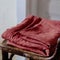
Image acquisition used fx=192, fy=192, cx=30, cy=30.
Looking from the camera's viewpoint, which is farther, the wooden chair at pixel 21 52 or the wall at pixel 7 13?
the wall at pixel 7 13

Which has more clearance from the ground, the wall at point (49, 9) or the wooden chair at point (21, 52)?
the wall at point (49, 9)

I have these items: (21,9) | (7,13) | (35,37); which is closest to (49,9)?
(21,9)

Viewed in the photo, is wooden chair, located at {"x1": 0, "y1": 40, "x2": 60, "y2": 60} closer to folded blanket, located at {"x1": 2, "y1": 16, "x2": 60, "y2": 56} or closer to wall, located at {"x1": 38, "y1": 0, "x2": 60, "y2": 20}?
folded blanket, located at {"x1": 2, "y1": 16, "x2": 60, "y2": 56}

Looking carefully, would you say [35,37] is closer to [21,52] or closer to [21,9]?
[21,52]

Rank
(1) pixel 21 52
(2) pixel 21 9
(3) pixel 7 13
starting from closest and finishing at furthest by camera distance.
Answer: (1) pixel 21 52, (2) pixel 21 9, (3) pixel 7 13

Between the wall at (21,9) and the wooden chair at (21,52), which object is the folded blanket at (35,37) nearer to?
the wooden chair at (21,52)

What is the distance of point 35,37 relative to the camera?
966mm

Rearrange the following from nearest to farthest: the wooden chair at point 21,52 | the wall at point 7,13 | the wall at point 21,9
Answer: the wooden chair at point 21,52
the wall at point 21,9
the wall at point 7,13

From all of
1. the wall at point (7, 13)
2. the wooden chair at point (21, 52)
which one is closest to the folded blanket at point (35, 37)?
the wooden chair at point (21, 52)

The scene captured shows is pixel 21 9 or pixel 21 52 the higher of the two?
pixel 21 9

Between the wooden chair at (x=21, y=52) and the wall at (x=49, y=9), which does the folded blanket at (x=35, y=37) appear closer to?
the wooden chair at (x=21, y=52)

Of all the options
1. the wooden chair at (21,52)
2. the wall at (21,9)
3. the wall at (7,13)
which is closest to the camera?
the wooden chair at (21,52)

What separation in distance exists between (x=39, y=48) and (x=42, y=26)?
0.22 meters

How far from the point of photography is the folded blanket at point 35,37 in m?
0.93
